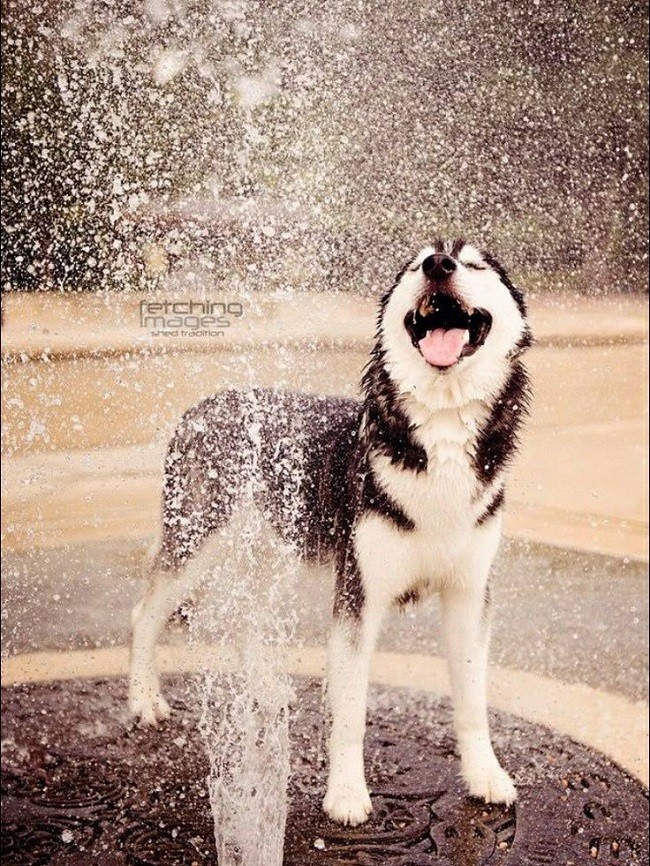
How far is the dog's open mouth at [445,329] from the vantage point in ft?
6.98

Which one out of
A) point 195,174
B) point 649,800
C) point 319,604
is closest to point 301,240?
point 195,174

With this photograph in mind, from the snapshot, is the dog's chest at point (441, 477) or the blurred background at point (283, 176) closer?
the dog's chest at point (441, 477)

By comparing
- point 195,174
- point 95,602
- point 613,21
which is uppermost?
point 613,21

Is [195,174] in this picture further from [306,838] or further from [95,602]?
[95,602]

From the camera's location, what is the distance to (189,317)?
2.54 m

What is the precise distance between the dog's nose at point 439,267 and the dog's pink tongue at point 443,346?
109 millimetres

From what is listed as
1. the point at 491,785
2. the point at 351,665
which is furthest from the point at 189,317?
the point at 491,785

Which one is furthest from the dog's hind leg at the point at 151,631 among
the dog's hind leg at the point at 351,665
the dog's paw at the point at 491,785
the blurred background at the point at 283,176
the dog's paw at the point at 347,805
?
the dog's paw at the point at 491,785

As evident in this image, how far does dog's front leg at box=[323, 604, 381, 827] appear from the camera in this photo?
7.69 feet

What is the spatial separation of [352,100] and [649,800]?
1833 millimetres

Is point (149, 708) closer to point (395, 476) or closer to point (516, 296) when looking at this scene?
point (395, 476)

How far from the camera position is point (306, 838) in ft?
7.84

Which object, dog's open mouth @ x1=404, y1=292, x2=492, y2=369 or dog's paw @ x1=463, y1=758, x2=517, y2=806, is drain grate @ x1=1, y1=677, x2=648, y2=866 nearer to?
dog's paw @ x1=463, y1=758, x2=517, y2=806

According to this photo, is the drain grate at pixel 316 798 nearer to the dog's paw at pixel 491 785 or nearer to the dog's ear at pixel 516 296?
the dog's paw at pixel 491 785
